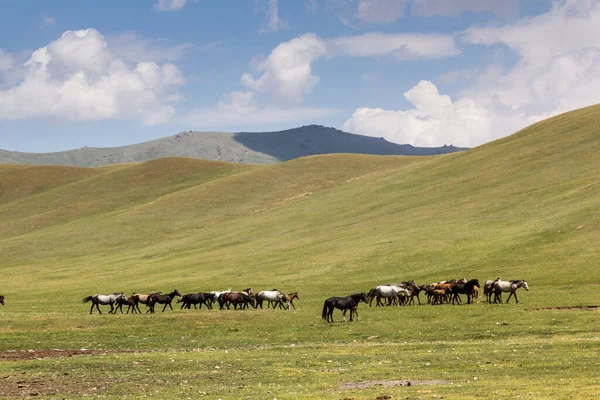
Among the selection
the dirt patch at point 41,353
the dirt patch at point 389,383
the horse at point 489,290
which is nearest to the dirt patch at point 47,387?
the dirt patch at point 41,353

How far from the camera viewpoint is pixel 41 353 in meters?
32.8

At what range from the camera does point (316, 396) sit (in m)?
20.5

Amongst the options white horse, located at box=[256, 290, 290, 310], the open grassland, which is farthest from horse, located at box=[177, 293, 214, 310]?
the open grassland

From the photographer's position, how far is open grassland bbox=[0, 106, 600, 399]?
80.9 feet

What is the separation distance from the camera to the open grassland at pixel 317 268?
80.9ft

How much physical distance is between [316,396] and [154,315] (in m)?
26.3

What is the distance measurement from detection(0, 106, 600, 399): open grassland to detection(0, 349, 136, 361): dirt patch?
0.83 ft

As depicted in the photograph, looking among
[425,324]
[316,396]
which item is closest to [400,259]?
[425,324]

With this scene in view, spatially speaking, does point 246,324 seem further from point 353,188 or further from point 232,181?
point 232,181

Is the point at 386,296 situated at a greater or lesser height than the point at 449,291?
lesser

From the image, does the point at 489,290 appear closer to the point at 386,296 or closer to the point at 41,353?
the point at 386,296

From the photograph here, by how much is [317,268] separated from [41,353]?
140 feet

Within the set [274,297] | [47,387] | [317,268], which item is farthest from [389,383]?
[317,268]

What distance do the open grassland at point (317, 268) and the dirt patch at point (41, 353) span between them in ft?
0.83
